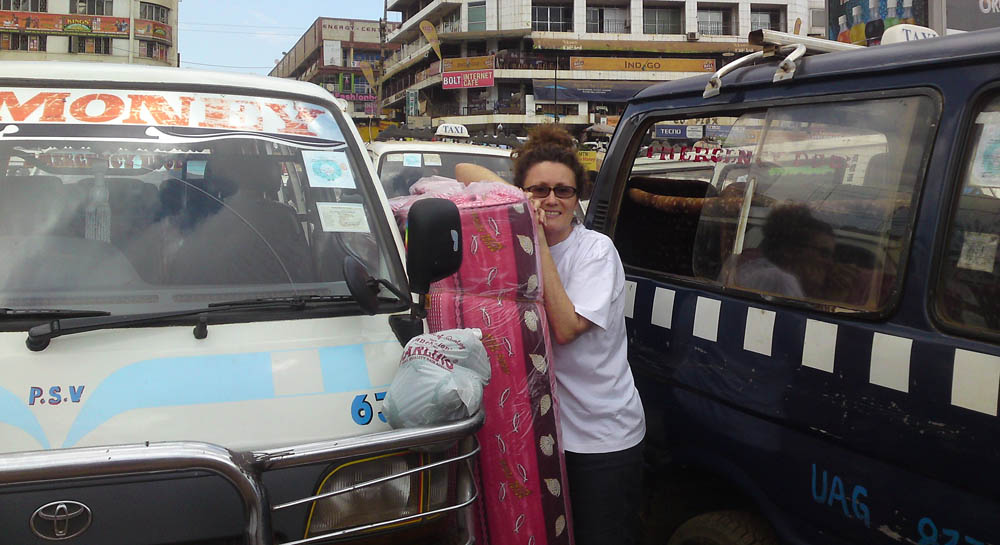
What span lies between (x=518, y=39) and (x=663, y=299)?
60217 millimetres

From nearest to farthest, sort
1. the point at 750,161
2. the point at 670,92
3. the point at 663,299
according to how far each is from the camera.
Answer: the point at 750,161, the point at 663,299, the point at 670,92

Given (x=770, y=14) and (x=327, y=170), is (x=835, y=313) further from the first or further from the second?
(x=770, y=14)

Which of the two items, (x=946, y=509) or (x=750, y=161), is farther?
(x=750, y=161)

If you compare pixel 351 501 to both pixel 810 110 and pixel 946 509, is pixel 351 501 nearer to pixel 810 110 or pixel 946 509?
pixel 946 509

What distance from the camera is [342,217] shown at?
2.68 m

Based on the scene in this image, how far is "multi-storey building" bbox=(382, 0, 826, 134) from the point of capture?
5897 centimetres

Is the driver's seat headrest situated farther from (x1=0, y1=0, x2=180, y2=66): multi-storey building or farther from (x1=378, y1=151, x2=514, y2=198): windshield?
(x1=0, y1=0, x2=180, y2=66): multi-storey building

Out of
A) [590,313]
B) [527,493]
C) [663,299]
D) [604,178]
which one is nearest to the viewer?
[527,493]

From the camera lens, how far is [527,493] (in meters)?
2.29

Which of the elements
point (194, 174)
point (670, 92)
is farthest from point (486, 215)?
point (670, 92)

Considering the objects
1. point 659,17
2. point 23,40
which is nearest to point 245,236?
point 659,17

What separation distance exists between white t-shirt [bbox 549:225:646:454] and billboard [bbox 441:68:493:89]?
5751 centimetres

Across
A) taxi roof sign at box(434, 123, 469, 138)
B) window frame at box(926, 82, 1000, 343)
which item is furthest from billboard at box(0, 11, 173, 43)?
window frame at box(926, 82, 1000, 343)

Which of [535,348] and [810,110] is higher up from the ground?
[810,110]
